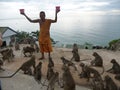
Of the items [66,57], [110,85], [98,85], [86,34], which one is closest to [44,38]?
[66,57]

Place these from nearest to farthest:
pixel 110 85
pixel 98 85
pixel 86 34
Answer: pixel 110 85 → pixel 98 85 → pixel 86 34

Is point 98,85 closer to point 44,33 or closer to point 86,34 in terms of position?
point 44,33

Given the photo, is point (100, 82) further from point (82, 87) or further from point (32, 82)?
point (32, 82)

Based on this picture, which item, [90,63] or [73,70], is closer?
[73,70]

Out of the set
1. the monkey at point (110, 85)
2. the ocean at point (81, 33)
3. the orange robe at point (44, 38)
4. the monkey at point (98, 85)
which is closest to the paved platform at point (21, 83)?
the monkey at point (98, 85)

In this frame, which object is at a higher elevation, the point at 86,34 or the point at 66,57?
the point at 66,57

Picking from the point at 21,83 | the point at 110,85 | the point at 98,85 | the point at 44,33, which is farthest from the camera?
the point at 44,33

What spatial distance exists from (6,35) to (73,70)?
14.2 m

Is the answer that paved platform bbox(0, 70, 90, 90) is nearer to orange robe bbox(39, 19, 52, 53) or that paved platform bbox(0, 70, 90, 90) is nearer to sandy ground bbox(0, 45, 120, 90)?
sandy ground bbox(0, 45, 120, 90)

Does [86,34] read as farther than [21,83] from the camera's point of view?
Yes

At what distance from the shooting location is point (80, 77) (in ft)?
30.6

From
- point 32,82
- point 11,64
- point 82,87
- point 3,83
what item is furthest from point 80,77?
point 11,64

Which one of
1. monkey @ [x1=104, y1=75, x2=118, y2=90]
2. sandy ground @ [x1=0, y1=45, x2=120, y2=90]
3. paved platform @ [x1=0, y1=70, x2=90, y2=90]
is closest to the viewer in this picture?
monkey @ [x1=104, y1=75, x2=118, y2=90]

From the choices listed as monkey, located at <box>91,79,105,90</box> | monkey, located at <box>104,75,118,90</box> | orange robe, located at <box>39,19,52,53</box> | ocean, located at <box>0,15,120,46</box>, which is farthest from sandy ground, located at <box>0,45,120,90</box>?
ocean, located at <box>0,15,120,46</box>
